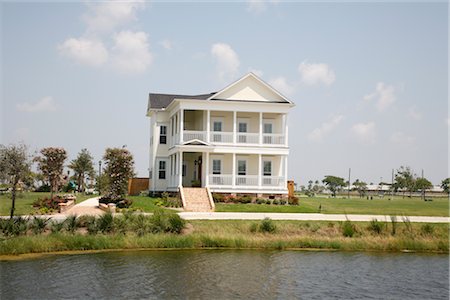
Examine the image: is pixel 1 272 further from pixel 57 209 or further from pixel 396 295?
pixel 57 209

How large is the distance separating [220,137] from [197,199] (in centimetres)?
660

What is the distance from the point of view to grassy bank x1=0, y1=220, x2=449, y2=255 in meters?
23.8

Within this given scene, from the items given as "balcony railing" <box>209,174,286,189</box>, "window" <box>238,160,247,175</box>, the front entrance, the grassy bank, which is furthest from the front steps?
the grassy bank

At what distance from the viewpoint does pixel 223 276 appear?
18984mm

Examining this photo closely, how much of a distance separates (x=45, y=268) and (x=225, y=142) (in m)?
24.6

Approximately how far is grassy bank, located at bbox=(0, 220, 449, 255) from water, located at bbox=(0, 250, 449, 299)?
4.55ft

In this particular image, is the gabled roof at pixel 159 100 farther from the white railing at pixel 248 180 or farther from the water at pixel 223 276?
the water at pixel 223 276

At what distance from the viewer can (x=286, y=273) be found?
65.3ft

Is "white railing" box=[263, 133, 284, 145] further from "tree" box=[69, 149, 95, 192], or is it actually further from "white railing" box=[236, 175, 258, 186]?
"tree" box=[69, 149, 95, 192]

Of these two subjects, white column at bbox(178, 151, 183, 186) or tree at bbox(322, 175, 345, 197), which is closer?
white column at bbox(178, 151, 183, 186)

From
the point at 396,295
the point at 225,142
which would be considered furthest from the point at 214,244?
the point at 225,142

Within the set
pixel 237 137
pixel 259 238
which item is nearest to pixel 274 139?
pixel 237 137

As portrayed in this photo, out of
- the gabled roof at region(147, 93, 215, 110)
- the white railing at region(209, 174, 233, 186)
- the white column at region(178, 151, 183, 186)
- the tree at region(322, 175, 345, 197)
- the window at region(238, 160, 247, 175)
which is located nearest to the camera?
the white column at region(178, 151, 183, 186)

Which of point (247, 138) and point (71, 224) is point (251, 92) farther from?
point (71, 224)
